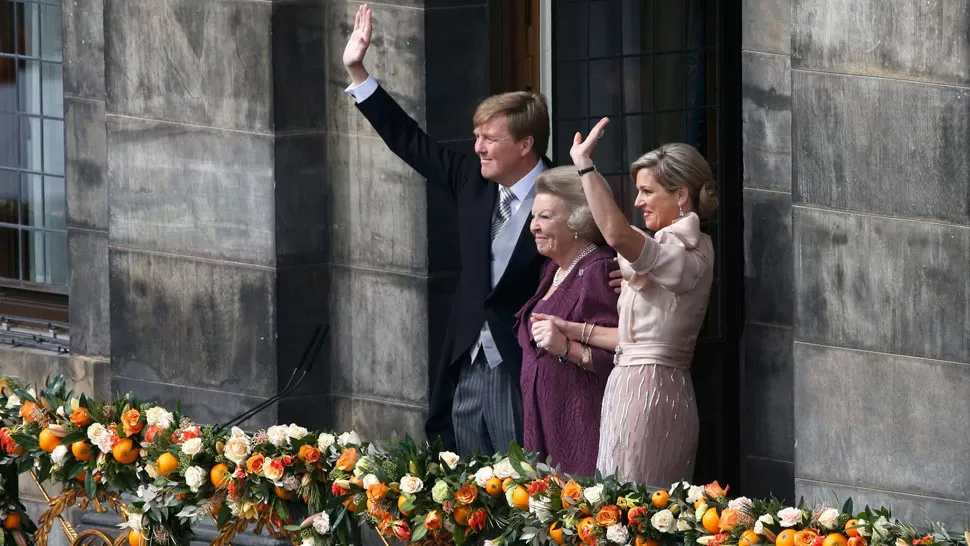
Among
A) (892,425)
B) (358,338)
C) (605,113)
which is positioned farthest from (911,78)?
(358,338)

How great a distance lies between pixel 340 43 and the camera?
9.60 m

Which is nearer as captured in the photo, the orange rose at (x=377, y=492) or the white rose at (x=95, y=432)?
the orange rose at (x=377, y=492)

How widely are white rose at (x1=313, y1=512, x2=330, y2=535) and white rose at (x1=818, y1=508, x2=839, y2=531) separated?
71.0 inches

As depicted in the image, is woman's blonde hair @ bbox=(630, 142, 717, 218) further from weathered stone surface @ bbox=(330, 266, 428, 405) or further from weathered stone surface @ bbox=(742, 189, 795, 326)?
weathered stone surface @ bbox=(330, 266, 428, 405)

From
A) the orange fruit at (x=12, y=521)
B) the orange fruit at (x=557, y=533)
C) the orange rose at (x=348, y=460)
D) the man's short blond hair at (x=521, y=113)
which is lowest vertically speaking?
the orange fruit at (x=12, y=521)

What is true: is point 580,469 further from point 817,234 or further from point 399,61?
point 399,61

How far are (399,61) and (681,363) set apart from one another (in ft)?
8.11

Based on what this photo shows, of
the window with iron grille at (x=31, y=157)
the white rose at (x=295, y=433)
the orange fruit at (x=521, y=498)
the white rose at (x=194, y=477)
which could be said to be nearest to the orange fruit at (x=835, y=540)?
the orange fruit at (x=521, y=498)

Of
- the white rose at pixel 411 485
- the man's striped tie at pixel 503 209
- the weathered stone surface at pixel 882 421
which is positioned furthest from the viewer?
the man's striped tie at pixel 503 209

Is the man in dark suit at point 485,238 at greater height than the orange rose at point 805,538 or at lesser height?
greater

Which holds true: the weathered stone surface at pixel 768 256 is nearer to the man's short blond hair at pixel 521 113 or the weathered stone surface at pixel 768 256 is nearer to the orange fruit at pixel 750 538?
the man's short blond hair at pixel 521 113

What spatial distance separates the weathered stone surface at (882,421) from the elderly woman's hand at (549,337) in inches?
37.2

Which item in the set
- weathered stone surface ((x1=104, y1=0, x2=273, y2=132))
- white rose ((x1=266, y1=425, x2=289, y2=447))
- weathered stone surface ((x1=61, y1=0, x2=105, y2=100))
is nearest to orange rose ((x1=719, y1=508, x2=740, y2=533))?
white rose ((x1=266, y1=425, x2=289, y2=447))

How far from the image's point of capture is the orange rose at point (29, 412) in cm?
787
